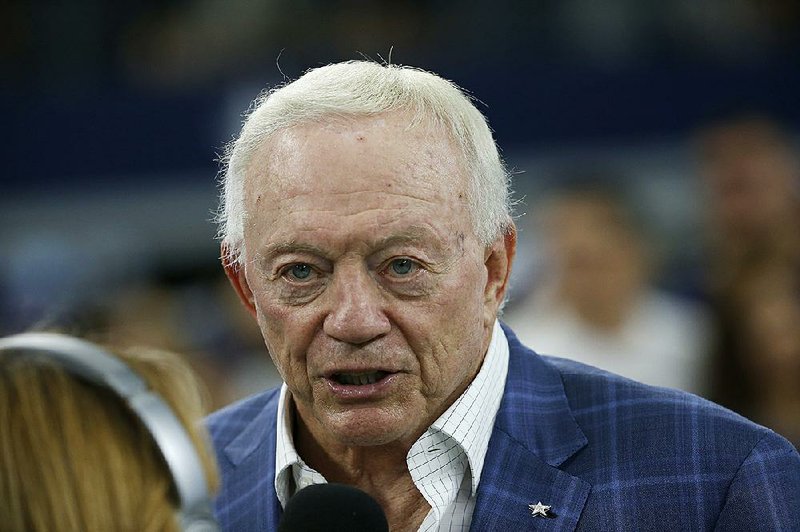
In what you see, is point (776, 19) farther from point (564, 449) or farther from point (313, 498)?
point (313, 498)

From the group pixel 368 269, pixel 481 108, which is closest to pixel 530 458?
pixel 368 269

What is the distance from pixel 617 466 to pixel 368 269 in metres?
0.63

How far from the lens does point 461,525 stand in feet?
7.57

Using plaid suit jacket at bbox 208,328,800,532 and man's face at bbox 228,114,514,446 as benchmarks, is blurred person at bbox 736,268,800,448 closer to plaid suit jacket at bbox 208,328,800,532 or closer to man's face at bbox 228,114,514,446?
plaid suit jacket at bbox 208,328,800,532

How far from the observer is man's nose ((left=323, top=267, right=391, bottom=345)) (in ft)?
7.14

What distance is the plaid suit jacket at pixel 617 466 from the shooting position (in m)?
2.19

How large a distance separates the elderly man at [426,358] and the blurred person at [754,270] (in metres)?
1.62

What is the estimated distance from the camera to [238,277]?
2566 mm

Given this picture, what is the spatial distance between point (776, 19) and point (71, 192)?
4869mm

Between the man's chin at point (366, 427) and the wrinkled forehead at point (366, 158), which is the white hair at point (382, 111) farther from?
the man's chin at point (366, 427)

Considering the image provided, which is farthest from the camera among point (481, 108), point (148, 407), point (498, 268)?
point (481, 108)

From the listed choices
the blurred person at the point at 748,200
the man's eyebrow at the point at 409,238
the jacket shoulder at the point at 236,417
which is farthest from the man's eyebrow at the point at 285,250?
the blurred person at the point at 748,200

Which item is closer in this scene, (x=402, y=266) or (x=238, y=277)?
(x=402, y=266)

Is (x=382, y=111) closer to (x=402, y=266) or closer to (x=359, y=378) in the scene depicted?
(x=402, y=266)
